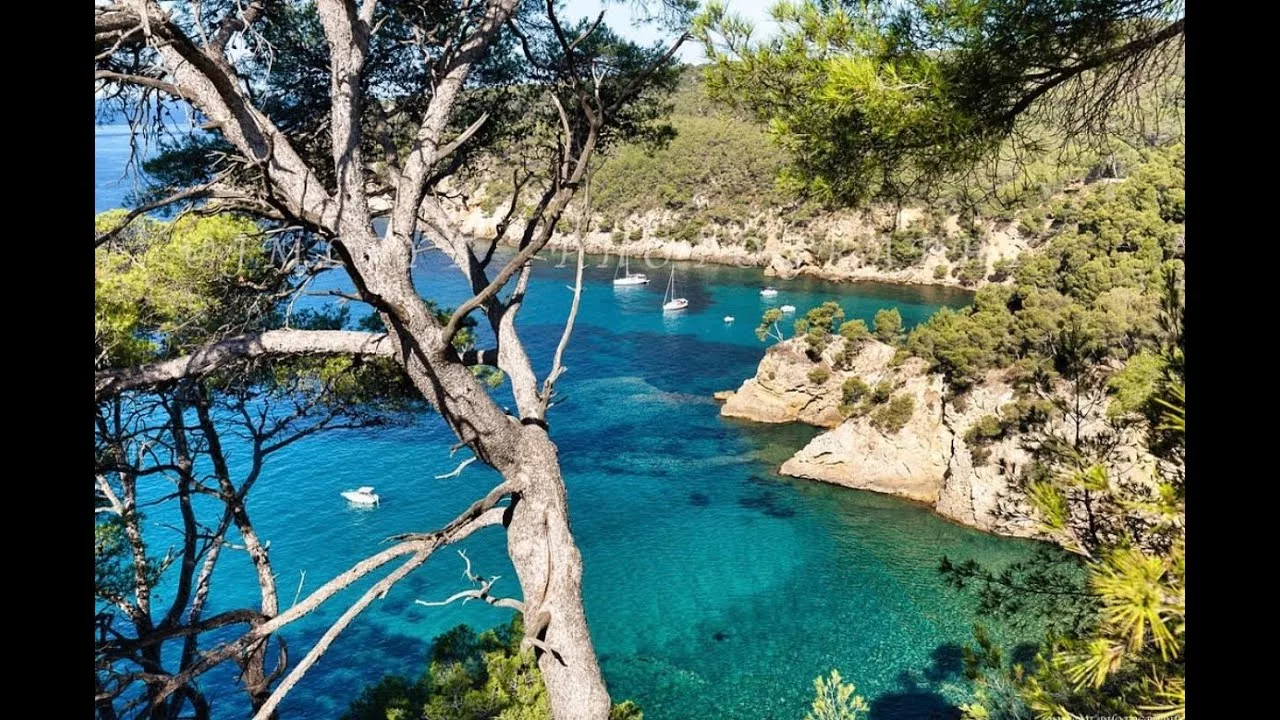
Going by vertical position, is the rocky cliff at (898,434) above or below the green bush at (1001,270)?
below

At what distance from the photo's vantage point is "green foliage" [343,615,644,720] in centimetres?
636

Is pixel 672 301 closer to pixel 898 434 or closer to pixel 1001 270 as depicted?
pixel 1001 270

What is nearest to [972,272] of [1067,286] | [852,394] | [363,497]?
[852,394]

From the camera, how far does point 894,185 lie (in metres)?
4.09

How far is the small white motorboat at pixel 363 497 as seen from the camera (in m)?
18.3

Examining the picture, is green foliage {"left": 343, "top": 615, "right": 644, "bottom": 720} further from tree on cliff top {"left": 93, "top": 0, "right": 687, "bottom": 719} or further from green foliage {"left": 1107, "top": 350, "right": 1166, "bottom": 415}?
green foliage {"left": 1107, "top": 350, "right": 1166, "bottom": 415}

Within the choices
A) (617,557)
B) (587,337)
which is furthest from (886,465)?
(587,337)

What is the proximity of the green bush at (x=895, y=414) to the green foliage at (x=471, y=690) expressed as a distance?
13.3 m

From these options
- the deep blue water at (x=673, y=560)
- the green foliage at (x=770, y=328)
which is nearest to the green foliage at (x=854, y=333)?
the deep blue water at (x=673, y=560)

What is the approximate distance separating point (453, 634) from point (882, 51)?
604 centimetres

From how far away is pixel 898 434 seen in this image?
1898cm

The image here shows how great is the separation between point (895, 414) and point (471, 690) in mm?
14295

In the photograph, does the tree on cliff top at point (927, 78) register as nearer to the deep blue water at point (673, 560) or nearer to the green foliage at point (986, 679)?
the green foliage at point (986, 679)
